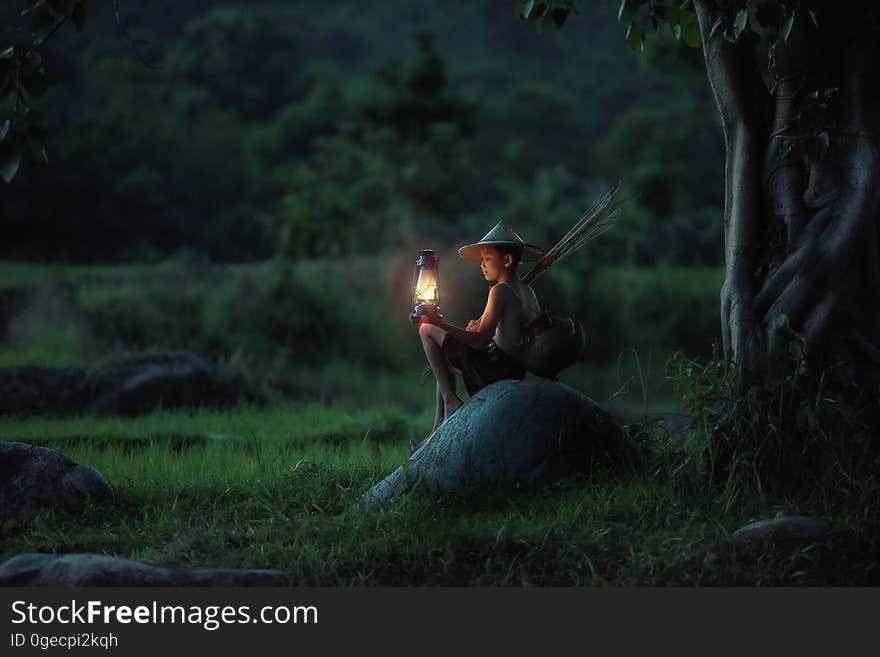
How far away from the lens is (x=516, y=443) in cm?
595

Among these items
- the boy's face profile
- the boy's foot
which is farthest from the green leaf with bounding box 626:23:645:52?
the boy's foot

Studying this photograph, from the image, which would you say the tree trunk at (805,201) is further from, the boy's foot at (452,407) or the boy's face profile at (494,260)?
the boy's foot at (452,407)

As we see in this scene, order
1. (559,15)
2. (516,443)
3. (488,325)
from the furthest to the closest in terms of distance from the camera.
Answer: (559,15), (488,325), (516,443)

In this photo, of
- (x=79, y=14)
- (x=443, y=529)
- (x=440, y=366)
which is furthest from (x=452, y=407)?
(x=79, y=14)

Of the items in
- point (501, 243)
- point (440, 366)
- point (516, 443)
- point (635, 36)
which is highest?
point (635, 36)

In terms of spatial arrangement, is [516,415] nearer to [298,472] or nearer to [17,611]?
[298,472]

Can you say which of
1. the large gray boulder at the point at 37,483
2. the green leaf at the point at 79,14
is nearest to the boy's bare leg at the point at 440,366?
the large gray boulder at the point at 37,483

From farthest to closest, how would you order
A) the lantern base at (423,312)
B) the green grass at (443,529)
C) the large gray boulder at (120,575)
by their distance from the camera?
the lantern base at (423,312), the green grass at (443,529), the large gray boulder at (120,575)

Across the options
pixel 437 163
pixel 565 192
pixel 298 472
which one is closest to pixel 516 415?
pixel 298 472

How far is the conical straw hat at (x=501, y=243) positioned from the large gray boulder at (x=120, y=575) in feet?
7.48

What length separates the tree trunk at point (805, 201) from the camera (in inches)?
237

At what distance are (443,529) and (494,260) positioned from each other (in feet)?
5.69

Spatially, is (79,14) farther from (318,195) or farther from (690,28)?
(318,195)

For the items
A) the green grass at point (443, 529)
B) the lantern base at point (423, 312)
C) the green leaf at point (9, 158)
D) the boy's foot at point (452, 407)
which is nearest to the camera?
the green grass at point (443, 529)
